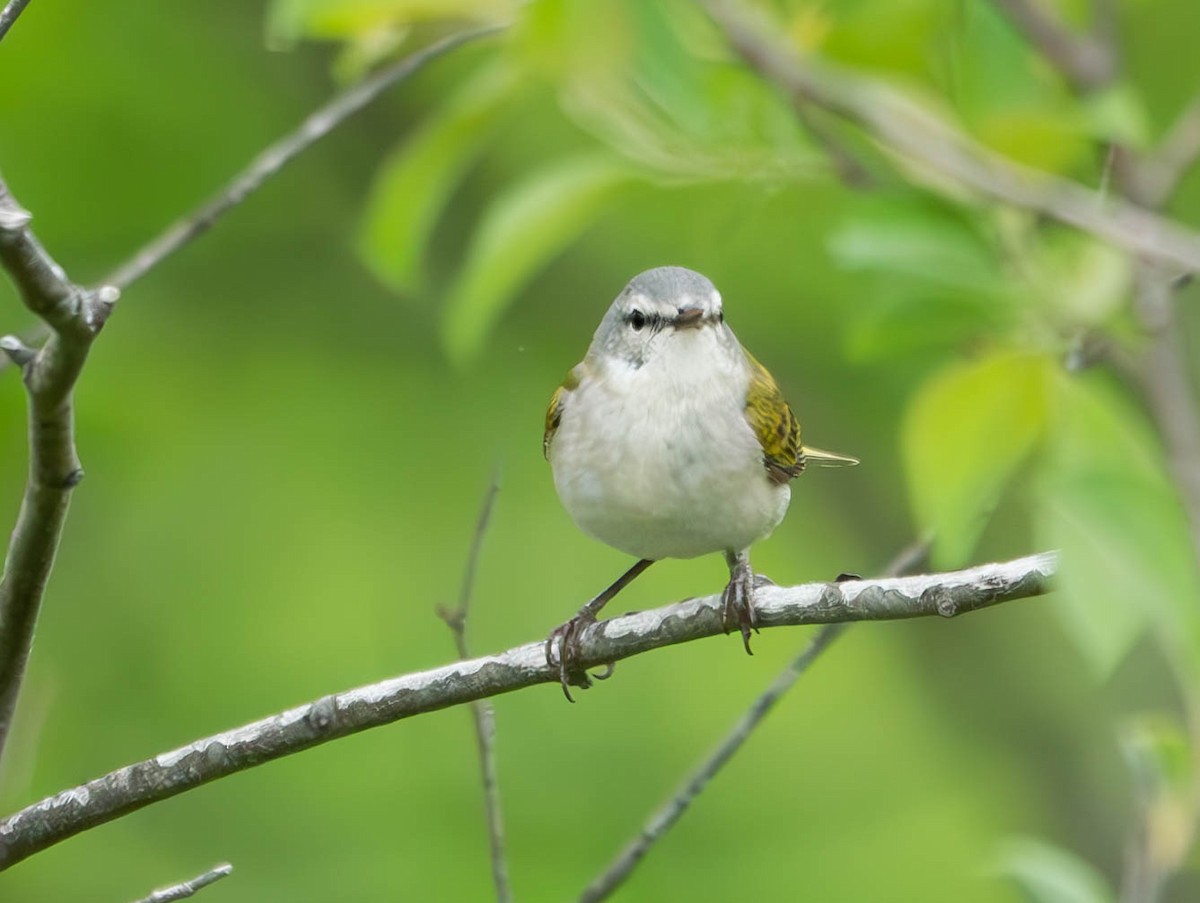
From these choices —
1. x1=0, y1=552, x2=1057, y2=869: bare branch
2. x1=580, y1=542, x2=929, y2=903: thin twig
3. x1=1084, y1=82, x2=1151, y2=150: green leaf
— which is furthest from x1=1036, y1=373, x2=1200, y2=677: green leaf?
x1=1084, y1=82, x2=1151, y2=150: green leaf

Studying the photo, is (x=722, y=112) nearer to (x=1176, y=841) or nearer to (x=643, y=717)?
(x=1176, y=841)

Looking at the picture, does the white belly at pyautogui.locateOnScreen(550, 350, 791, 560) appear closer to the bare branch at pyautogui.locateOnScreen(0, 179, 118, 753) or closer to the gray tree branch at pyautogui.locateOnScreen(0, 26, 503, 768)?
the gray tree branch at pyautogui.locateOnScreen(0, 26, 503, 768)

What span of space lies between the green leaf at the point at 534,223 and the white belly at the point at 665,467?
0.36m

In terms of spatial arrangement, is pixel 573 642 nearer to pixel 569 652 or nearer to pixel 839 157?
pixel 569 652

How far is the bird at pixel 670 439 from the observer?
3.37m

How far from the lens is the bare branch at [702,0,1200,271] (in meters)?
2.46

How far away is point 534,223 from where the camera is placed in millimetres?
3607

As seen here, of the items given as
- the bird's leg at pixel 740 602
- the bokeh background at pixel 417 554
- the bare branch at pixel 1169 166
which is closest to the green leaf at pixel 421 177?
the bird's leg at pixel 740 602

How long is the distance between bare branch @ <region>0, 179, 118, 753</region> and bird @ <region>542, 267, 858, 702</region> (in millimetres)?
1111

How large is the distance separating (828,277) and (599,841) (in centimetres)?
263

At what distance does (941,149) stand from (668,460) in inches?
36.3

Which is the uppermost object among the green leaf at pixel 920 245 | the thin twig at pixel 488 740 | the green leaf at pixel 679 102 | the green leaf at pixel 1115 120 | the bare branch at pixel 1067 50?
the bare branch at pixel 1067 50

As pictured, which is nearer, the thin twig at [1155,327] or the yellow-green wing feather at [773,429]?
the thin twig at [1155,327]

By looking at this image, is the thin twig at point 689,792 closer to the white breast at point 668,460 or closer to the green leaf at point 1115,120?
the white breast at point 668,460
